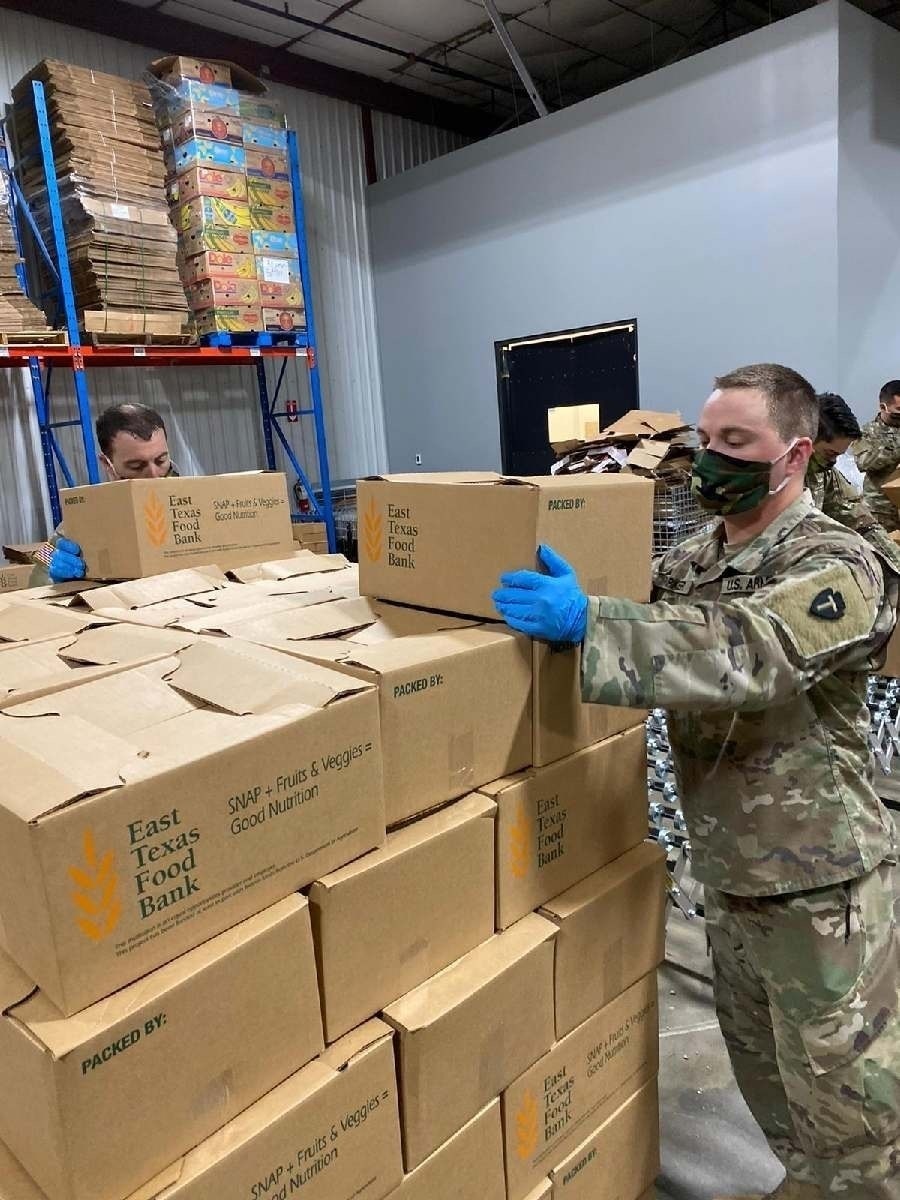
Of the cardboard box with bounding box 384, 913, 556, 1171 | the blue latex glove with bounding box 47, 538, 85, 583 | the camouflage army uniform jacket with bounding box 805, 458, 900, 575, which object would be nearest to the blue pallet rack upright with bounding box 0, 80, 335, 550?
the blue latex glove with bounding box 47, 538, 85, 583

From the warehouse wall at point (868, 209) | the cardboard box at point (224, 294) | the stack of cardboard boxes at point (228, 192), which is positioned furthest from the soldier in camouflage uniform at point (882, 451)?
the cardboard box at point (224, 294)

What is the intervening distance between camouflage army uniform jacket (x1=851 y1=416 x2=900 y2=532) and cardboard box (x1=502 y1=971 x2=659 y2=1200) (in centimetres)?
335

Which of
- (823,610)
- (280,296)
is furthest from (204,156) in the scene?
(823,610)

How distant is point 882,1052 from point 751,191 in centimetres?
463

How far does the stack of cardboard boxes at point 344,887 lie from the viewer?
882mm

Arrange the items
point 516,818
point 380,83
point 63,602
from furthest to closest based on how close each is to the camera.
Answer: point 380,83
point 63,602
point 516,818

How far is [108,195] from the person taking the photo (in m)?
4.63

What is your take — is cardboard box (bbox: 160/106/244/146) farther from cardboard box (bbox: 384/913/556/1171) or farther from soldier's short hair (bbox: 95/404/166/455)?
cardboard box (bbox: 384/913/556/1171)

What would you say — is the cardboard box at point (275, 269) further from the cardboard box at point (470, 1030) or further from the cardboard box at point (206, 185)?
the cardboard box at point (470, 1030)

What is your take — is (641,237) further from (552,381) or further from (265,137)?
(265,137)

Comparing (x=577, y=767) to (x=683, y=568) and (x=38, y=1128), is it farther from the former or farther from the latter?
(x=38, y=1128)

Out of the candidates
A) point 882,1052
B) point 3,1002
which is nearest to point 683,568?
point 882,1052

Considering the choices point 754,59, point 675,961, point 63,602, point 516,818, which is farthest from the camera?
point 754,59

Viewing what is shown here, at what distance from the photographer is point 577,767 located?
145 cm
